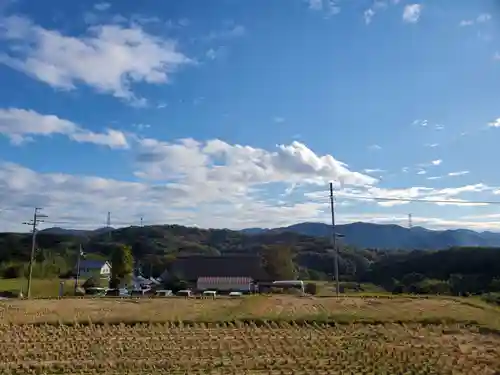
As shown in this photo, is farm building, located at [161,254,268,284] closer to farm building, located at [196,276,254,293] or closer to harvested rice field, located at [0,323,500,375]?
farm building, located at [196,276,254,293]

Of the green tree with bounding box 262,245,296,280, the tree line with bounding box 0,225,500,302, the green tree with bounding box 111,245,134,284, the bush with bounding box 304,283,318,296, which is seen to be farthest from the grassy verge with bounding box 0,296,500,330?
the green tree with bounding box 262,245,296,280

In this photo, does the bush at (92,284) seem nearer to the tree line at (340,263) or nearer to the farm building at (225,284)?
the tree line at (340,263)

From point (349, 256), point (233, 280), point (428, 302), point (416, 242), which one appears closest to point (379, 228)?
point (416, 242)

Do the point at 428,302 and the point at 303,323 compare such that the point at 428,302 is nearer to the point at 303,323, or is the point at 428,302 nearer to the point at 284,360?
the point at 303,323

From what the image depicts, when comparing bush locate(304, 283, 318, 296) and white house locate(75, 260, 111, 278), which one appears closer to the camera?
bush locate(304, 283, 318, 296)

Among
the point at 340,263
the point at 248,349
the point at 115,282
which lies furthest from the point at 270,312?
the point at 340,263

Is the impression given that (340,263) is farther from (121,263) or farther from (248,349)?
(248,349)

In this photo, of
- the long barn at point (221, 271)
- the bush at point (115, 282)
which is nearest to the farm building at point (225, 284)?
the long barn at point (221, 271)
